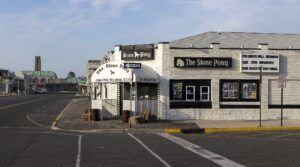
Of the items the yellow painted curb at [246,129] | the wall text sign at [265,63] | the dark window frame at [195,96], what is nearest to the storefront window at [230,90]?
the dark window frame at [195,96]

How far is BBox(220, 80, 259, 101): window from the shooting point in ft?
108

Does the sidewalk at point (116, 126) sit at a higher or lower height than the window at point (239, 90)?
lower

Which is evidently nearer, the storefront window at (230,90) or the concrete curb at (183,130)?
the concrete curb at (183,130)

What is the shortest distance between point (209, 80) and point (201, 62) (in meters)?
1.20

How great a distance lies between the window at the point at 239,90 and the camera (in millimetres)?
32969

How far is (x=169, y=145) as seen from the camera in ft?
63.7

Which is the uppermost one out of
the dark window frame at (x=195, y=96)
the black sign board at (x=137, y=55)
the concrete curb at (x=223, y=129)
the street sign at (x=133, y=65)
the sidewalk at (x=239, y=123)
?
the black sign board at (x=137, y=55)

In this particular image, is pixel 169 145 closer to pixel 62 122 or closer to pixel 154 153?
pixel 154 153

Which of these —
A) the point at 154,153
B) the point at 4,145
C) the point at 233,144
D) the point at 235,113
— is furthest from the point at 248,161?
the point at 235,113

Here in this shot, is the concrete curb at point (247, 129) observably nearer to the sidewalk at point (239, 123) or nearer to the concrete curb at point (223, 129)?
the concrete curb at point (223, 129)

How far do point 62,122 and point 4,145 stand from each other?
1330cm

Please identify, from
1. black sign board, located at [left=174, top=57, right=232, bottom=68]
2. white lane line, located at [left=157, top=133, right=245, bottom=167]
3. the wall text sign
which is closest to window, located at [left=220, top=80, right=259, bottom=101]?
the wall text sign

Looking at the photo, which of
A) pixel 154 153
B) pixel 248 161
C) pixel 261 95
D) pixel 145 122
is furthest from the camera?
pixel 261 95

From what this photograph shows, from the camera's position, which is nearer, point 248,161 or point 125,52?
point 248,161
